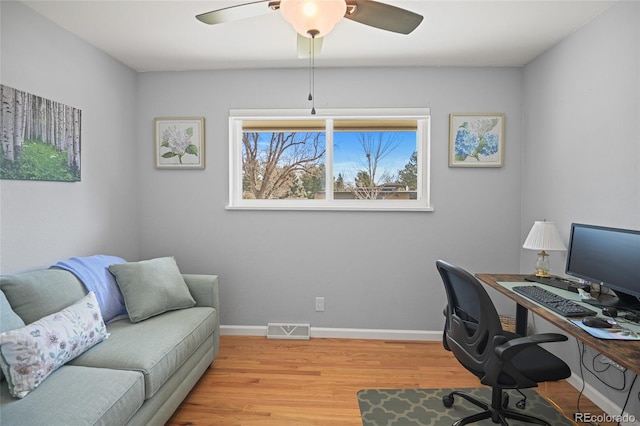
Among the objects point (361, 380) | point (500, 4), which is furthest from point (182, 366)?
point (500, 4)

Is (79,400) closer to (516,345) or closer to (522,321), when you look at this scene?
(516,345)

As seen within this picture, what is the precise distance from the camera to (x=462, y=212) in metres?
3.29

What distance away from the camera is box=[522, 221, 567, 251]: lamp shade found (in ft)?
8.29

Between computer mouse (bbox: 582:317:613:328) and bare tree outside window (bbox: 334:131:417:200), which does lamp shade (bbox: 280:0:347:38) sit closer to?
computer mouse (bbox: 582:317:613:328)

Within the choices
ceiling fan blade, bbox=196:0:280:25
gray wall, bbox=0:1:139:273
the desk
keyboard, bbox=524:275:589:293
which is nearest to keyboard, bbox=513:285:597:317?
the desk

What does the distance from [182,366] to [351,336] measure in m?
1.62

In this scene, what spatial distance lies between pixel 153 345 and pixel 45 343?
0.50 meters

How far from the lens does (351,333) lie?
11.0ft

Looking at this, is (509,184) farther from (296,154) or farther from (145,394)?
(145,394)

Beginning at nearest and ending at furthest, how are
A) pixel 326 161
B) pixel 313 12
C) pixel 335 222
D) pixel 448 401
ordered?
pixel 313 12 → pixel 448 401 → pixel 335 222 → pixel 326 161

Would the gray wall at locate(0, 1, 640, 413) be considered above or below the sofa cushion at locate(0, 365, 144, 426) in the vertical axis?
above

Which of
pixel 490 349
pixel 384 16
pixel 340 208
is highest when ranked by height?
pixel 384 16

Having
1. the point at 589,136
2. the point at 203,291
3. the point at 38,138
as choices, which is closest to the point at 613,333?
the point at 589,136

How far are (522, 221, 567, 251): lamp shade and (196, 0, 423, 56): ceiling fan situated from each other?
173 cm
